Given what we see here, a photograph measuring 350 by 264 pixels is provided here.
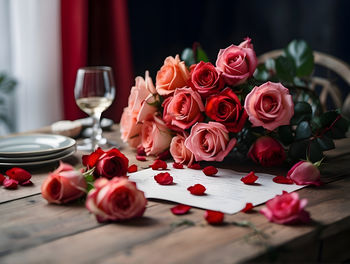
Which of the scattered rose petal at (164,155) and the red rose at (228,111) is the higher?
the red rose at (228,111)

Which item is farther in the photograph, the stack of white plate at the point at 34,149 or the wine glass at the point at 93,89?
the wine glass at the point at 93,89

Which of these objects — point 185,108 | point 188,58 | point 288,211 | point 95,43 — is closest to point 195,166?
point 185,108

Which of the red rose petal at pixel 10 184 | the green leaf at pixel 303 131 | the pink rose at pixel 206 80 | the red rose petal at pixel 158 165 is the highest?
the pink rose at pixel 206 80

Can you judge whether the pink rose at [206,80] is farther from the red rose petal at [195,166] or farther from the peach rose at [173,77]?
the red rose petal at [195,166]

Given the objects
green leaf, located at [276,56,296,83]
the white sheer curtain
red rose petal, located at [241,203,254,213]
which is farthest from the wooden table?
the white sheer curtain

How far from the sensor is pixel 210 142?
102 cm

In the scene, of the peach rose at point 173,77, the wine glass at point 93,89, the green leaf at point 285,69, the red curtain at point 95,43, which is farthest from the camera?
the red curtain at point 95,43

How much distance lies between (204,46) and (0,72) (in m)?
1.58


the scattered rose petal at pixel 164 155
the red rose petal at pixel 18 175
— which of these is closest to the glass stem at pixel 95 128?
the scattered rose petal at pixel 164 155

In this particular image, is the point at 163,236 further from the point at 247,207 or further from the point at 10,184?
the point at 10,184

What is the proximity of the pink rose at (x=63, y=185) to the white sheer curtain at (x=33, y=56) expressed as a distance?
5.34ft

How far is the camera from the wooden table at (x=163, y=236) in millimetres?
649

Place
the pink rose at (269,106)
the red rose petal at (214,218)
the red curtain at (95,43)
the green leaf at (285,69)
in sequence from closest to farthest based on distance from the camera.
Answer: the red rose petal at (214,218) → the pink rose at (269,106) → the green leaf at (285,69) → the red curtain at (95,43)

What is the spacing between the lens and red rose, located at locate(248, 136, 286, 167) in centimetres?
106
